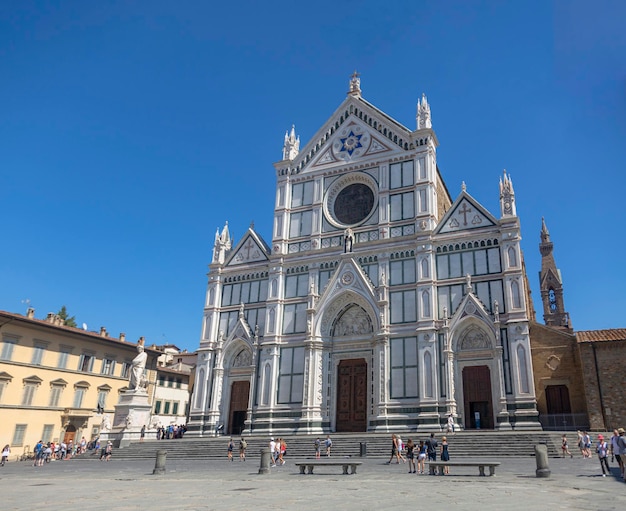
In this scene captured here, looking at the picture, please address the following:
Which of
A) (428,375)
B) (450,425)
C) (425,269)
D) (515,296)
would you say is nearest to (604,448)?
(450,425)

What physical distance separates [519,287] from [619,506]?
21.8 metres

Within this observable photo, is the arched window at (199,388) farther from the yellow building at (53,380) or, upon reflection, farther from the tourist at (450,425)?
the tourist at (450,425)

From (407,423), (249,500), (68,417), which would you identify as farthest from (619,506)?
(68,417)

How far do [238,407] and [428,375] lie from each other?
13.4 m

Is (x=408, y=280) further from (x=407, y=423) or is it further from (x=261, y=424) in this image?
(x=261, y=424)

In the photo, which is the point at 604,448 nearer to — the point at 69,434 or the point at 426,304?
the point at 426,304

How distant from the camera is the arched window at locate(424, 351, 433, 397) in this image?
102 feet

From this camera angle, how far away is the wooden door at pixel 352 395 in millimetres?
33469

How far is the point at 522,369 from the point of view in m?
29.3

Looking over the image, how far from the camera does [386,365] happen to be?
32.8 m

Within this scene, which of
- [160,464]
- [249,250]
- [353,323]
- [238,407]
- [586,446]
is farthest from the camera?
[249,250]

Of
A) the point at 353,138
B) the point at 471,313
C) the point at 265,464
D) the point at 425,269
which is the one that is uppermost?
the point at 353,138

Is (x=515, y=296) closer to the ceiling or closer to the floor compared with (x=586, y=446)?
closer to the ceiling

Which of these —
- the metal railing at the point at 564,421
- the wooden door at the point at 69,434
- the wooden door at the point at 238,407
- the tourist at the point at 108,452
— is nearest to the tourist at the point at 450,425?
the metal railing at the point at 564,421
